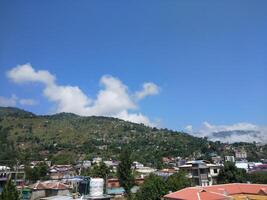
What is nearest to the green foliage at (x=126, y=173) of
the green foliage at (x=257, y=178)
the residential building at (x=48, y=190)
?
the residential building at (x=48, y=190)

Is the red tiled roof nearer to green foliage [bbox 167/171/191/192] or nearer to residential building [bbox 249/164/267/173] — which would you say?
green foliage [bbox 167/171/191/192]

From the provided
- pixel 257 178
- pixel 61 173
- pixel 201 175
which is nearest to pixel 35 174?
pixel 61 173

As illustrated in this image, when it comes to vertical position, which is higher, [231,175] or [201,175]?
[201,175]

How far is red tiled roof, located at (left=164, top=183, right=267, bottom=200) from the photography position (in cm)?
3644

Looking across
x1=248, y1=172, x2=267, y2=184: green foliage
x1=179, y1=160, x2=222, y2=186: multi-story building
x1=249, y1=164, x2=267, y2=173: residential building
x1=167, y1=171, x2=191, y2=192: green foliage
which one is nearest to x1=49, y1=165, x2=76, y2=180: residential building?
x1=179, y1=160, x2=222, y2=186: multi-story building

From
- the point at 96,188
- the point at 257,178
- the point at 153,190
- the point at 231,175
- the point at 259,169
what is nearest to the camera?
the point at 96,188

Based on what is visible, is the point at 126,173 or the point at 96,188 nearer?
the point at 96,188

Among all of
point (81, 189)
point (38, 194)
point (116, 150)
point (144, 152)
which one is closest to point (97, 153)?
point (116, 150)

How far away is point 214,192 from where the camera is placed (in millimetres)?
38594

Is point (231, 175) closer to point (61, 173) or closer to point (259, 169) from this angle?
point (259, 169)

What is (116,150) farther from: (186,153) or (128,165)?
(128,165)

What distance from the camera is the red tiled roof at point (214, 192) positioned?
120 feet

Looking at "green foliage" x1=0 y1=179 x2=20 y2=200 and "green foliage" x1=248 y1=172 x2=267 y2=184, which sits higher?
"green foliage" x1=248 y1=172 x2=267 y2=184

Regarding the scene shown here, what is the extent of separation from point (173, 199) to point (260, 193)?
435 inches
